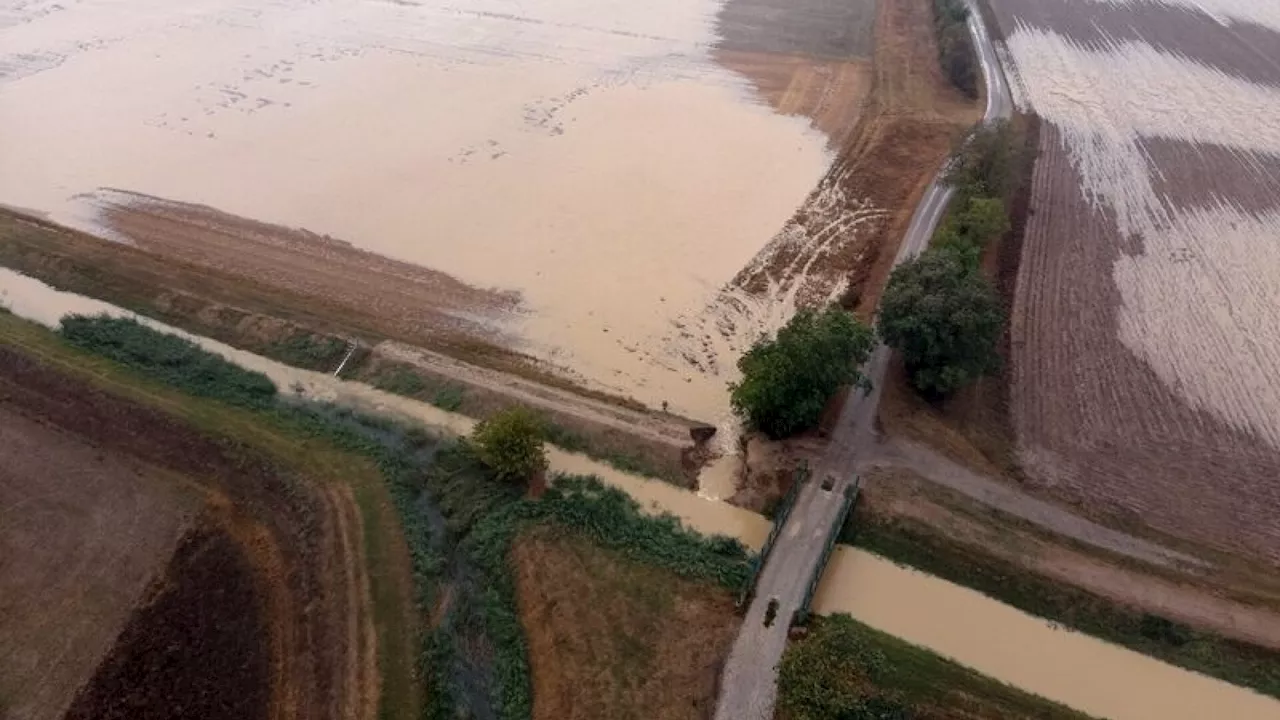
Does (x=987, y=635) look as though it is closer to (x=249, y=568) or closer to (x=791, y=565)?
(x=791, y=565)

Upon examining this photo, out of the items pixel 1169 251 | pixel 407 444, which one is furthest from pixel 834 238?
pixel 407 444

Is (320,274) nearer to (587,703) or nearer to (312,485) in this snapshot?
(312,485)

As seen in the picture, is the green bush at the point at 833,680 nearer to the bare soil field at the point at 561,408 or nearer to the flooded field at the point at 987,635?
the flooded field at the point at 987,635

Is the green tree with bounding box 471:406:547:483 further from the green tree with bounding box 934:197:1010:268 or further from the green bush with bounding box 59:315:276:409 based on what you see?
the green tree with bounding box 934:197:1010:268

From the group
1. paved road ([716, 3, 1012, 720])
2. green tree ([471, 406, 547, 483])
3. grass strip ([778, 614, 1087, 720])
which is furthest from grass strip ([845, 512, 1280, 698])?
green tree ([471, 406, 547, 483])

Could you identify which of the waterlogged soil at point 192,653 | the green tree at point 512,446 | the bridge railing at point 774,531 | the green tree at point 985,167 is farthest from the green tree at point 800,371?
the waterlogged soil at point 192,653

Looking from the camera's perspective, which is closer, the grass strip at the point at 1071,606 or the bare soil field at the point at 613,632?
the bare soil field at the point at 613,632

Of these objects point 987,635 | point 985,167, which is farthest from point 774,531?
point 985,167
